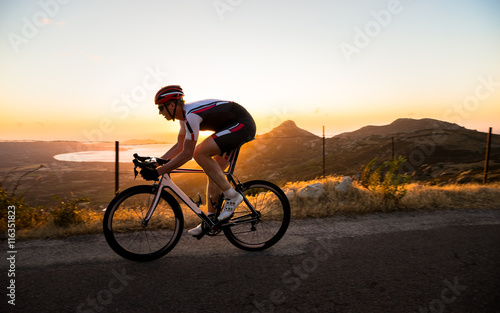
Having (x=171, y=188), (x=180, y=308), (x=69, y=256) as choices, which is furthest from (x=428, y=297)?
(x=69, y=256)

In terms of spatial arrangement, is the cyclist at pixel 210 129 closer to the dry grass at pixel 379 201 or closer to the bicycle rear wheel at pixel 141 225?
the bicycle rear wheel at pixel 141 225

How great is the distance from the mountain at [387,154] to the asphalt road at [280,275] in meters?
19.0

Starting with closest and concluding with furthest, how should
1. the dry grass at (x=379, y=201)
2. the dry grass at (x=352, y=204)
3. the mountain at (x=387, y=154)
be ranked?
the dry grass at (x=352, y=204)
the dry grass at (x=379, y=201)
the mountain at (x=387, y=154)

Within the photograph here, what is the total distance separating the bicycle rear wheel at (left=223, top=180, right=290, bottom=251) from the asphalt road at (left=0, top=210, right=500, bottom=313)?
14cm

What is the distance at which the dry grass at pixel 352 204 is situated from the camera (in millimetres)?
4246

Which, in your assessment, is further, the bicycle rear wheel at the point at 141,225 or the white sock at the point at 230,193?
the white sock at the point at 230,193

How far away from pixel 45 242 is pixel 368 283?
4092 millimetres

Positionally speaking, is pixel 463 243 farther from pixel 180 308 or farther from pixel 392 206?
pixel 180 308

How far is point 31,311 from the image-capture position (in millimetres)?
2260

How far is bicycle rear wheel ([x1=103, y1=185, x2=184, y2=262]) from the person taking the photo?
10.9 ft

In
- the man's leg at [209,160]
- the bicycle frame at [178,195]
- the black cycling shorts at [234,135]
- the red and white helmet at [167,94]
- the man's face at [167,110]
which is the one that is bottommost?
the bicycle frame at [178,195]

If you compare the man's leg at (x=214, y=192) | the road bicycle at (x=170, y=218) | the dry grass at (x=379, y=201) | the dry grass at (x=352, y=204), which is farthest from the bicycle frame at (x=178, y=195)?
the dry grass at (x=379, y=201)

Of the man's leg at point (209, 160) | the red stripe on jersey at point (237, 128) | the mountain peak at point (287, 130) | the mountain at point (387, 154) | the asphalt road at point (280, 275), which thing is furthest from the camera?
the mountain peak at point (287, 130)

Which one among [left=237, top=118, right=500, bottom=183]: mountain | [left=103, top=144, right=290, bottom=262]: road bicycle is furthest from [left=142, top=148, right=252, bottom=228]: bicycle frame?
[left=237, top=118, right=500, bottom=183]: mountain
